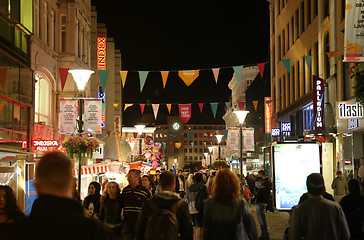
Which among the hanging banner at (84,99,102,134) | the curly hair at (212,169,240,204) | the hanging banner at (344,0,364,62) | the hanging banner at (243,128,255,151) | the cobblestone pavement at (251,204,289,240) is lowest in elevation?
the cobblestone pavement at (251,204,289,240)

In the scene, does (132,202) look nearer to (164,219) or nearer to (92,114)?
(164,219)

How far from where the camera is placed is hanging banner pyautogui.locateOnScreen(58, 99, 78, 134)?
69.0ft

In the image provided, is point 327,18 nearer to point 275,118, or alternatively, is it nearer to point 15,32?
point 15,32

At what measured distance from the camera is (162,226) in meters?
6.65

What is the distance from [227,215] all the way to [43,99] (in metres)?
29.6

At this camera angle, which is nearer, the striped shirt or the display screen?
the striped shirt

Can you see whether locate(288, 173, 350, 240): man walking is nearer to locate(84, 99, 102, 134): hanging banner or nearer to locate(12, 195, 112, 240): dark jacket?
locate(12, 195, 112, 240): dark jacket

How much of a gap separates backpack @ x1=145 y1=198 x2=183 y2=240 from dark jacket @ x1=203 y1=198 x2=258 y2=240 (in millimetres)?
690

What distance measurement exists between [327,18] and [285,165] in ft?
56.2

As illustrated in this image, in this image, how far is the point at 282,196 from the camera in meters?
14.4

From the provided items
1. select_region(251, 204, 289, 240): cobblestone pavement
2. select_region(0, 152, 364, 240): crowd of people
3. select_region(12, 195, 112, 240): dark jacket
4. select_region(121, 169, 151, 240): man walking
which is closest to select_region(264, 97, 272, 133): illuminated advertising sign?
select_region(251, 204, 289, 240): cobblestone pavement

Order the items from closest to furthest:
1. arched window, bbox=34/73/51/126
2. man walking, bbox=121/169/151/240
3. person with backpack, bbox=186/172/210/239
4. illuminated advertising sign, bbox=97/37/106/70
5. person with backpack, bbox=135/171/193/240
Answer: person with backpack, bbox=135/171/193/240 < man walking, bbox=121/169/151/240 < person with backpack, bbox=186/172/210/239 < arched window, bbox=34/73/51/126 < illuminated advertising sign, bbox=97/37/106/70

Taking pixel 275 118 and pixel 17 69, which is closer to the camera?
pixel 17 69

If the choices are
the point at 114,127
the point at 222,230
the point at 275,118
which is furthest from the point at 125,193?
the point at 114,127
